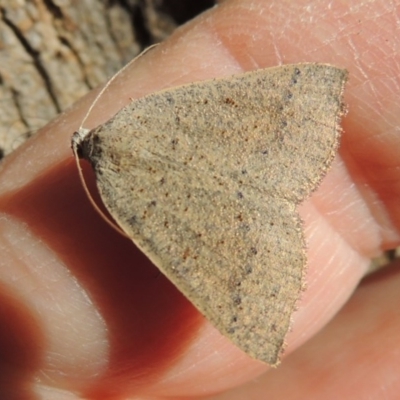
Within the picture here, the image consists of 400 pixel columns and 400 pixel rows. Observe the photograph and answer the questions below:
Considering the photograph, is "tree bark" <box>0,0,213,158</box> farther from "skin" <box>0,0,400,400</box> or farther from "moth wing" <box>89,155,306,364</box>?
"moth wing" <box>89,155,306,364</box>

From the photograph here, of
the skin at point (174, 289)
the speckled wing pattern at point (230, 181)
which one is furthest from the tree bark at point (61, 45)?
the speckled wing pattern at point (230, 181)

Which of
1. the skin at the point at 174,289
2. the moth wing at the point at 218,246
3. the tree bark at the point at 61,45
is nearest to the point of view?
the moth wing at the point at 218,246

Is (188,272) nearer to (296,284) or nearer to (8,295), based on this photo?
(296,284)

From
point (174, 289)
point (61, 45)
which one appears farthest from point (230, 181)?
point (61, 45)

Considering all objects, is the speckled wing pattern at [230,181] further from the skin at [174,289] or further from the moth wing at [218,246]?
the skin at [174,289]

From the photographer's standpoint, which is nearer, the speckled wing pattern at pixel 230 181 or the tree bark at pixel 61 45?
the speckled wing pattern at pixel 230 181

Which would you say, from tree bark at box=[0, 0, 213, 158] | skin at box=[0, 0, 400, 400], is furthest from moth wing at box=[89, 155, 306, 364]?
tree bark at box=[0, 0, 213, 158]

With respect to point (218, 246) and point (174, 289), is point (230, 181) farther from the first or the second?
point (174, 289)
